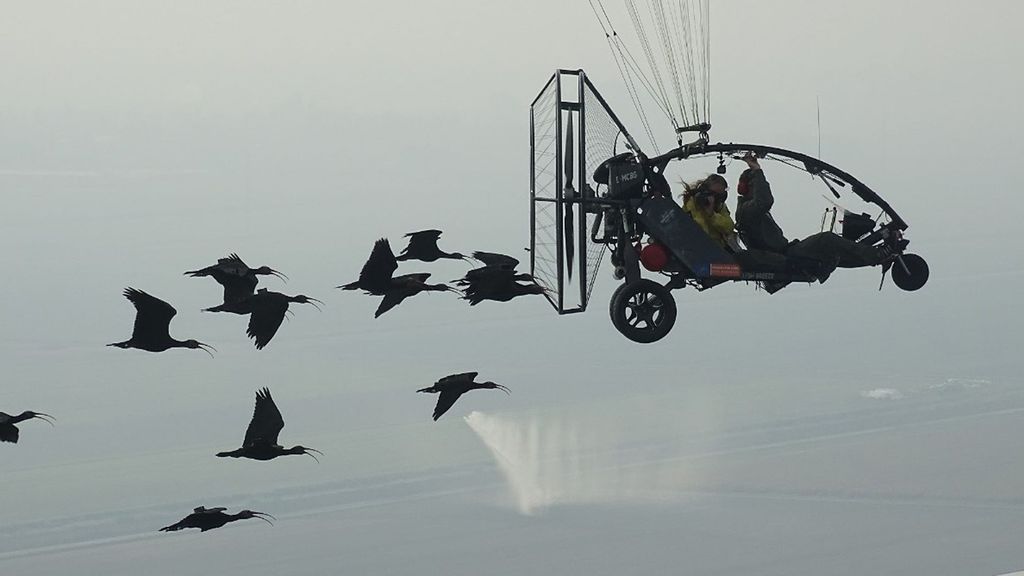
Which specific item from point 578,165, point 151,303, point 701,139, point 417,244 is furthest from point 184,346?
point 701,139

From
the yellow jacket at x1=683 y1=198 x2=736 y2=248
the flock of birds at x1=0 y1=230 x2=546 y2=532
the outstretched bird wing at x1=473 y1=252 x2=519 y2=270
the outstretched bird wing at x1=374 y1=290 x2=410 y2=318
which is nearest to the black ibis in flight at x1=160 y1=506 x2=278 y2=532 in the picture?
the flock of birds at x1=0 y1=230 x2=546 y2=532

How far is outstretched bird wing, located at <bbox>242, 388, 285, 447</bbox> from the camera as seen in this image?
3844 centimetres

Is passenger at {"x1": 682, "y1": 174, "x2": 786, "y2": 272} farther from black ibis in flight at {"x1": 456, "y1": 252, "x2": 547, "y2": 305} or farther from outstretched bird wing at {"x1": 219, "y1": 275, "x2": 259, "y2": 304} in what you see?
outstretched bird wing at {"x1": 219, "y1": 275, "x2": 259, "y2": 304}

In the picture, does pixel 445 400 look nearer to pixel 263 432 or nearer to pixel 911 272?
pixel 263 432

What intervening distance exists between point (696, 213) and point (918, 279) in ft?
16.6

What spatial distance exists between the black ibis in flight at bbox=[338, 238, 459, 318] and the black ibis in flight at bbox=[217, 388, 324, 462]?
3.16 metres

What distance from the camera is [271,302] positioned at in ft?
128

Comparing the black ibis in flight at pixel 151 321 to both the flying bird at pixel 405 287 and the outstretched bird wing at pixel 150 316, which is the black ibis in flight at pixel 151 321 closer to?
the outstretched bird wing at pixel 150 316

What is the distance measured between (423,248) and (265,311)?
3676 millimetres

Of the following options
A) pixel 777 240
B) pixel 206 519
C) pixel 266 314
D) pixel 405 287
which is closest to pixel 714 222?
pixel 777 240

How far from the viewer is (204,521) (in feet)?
123

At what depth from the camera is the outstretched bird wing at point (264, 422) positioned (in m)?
38.4

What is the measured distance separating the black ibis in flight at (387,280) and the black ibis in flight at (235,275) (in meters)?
2.57

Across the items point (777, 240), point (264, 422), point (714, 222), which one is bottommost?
point (264, 422)
